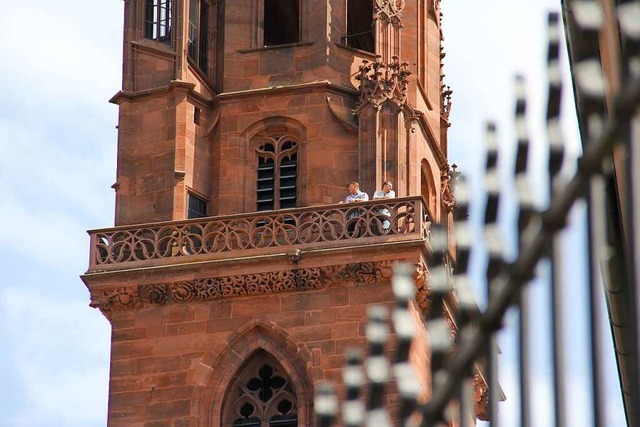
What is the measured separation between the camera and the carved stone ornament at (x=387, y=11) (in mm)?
42875

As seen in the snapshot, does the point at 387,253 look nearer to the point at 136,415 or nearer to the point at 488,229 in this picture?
the point at 136,415

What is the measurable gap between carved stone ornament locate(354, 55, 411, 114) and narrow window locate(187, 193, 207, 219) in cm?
339

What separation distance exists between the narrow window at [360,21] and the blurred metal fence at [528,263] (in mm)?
38007

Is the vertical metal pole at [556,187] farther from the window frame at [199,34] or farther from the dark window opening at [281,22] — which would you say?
the dark window opening at [281,22]

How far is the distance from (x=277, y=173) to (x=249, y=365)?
13.3ft

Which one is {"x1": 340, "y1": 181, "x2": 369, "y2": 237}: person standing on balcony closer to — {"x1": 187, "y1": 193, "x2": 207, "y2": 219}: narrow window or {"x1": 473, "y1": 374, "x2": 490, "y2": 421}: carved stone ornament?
{"x1": 187, "y1": 193, "x2": 207, "y2": 219}: narrow window

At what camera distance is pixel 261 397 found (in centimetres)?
3997

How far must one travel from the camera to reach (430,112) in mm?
44562

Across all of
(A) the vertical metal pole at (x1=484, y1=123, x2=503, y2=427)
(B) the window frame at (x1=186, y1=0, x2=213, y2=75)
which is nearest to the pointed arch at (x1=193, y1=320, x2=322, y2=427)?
(B) the window frame at (x1=186, y1=0, x2=213, y2=75)

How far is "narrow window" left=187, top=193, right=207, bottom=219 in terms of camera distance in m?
41.9

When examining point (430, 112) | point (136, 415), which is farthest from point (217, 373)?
point (430, 112)


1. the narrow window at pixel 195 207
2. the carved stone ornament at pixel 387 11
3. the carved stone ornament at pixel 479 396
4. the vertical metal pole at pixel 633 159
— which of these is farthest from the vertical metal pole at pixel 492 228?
the carved stone ornament at pixel 387 11

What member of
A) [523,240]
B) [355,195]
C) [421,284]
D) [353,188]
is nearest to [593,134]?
[523,240]

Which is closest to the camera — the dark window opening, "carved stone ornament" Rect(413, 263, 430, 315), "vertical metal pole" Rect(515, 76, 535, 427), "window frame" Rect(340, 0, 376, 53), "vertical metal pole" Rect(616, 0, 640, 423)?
"vertical metal pole" Rect(616, 0, 640, 423)
